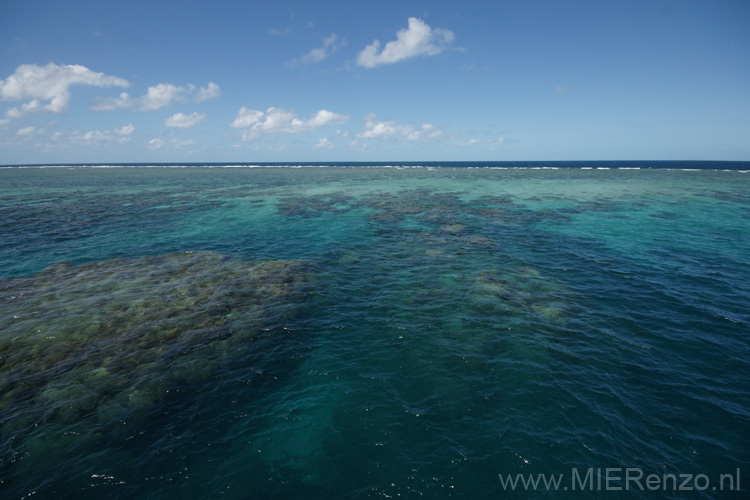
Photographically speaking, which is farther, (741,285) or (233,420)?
(741,285)

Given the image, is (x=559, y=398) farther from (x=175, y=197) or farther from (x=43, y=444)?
(x=175, y=197)

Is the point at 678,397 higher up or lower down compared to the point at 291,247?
lower down

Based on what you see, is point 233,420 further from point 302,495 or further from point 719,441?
point 719,441

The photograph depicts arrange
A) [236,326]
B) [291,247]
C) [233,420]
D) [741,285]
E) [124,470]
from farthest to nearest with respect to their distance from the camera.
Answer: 1. [291,247]
2. [741,285]
3. [236,326]
4. [233,420]
5. [124,470]

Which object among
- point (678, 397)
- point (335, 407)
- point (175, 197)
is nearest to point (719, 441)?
point (678, 397)

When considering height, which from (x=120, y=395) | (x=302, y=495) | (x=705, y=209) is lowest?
(x=302, y=495)

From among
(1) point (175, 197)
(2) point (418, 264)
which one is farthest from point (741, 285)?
(1) point (175, 197)

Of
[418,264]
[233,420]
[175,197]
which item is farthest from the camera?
[175,197]
